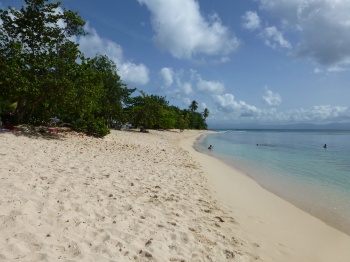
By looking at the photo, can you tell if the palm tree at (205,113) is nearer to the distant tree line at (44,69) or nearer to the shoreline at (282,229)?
the distant tree line at (44,69)

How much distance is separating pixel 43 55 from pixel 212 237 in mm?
17109

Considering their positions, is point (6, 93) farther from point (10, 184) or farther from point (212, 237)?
point (212, 237)

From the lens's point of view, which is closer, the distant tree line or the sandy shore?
the sandy shore

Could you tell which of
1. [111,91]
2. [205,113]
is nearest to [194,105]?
[205,113]

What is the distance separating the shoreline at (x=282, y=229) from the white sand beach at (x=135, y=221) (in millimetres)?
28

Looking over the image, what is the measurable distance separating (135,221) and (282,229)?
3950mm

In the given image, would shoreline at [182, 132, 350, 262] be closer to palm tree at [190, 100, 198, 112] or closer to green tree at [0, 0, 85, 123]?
green tree at [0, 0, 85, 123]

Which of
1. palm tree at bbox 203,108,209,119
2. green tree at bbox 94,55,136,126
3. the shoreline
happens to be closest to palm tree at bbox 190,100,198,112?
palm tree at bbox 203,108,209,119

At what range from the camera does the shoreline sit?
5668 millimetres

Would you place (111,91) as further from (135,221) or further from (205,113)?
(205,113)

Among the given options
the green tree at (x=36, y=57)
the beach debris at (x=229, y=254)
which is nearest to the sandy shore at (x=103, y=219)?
the beach debris at (x=229, y=254)

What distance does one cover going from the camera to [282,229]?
22.9ft

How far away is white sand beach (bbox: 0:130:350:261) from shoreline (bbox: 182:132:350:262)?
0.09 feet

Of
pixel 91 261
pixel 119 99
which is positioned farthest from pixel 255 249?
pixel 119 99
